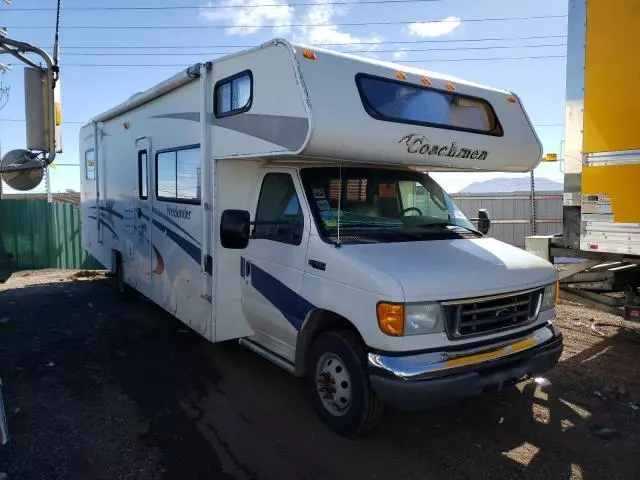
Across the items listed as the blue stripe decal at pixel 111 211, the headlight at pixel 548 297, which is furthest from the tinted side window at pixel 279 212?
the blue stripe decal at pixel 111 211

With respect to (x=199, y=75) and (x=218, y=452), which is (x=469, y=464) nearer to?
(x=218, y=452)

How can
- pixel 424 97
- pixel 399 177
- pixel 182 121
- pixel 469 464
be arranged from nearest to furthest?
1. pixel 469 464
2. pixel 424 97
3. pixel 399 177
4. pixel 182 121

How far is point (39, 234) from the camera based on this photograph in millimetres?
12867

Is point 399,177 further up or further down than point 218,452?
further up

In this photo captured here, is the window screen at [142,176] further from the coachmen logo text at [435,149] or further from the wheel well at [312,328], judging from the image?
the coachmen logo text at [435,149]

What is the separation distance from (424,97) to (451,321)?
6.69 ft

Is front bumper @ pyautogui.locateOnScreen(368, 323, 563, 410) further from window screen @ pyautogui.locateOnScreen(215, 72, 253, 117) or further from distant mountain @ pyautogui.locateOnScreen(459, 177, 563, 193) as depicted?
distant mountain @ pyautogui.locateOnScreen(459, 177, 563, 193)

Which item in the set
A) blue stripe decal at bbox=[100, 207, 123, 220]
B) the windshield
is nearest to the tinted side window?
the windshield

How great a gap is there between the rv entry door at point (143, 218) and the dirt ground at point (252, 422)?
1.07 m

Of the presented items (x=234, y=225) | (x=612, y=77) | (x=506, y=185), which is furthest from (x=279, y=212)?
(x=506, y=185)

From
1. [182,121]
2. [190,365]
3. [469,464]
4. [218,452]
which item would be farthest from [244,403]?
[182,121]

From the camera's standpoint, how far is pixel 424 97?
15.0ft

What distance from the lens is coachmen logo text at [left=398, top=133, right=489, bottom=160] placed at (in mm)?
4246

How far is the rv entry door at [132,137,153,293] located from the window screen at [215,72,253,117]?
213cm
